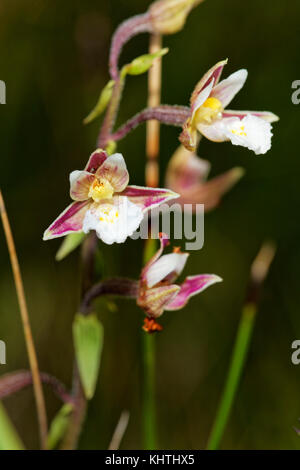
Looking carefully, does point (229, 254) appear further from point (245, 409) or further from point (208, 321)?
point (245, 409)

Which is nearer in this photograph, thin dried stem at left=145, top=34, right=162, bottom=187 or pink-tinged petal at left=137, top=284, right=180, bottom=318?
pink-tinged petal at left=137, top=284, right=180, bottom=318

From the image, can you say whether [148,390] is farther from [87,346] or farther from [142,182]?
[142,182]

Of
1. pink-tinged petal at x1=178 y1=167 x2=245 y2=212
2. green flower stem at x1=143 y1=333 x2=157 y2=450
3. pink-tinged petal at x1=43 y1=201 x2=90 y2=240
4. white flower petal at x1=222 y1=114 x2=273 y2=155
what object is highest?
white flower petal at x1=222 y1=114 x2=273 y2=155

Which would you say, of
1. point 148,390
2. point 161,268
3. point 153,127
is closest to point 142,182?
point 153,127

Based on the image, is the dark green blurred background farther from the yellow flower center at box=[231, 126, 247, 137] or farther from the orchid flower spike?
the yellow flower center at box=[231, 126, 247, 137]

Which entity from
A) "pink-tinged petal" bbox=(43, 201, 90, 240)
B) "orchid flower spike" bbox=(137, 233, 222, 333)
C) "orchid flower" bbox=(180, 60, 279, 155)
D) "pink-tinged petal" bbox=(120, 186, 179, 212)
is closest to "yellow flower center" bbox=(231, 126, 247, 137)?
"orchid flower" bbox=(180, 60, 279, 155)

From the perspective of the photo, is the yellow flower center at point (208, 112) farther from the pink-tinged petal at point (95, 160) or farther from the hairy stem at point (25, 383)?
the hairy stem at point (25, 383)

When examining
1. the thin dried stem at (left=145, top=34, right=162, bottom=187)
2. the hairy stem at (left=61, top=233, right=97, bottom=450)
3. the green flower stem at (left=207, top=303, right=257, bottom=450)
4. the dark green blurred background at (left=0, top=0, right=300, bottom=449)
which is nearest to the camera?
the hairy stem at (left=61, top=233, right=97, bottom=450)

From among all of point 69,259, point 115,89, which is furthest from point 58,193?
point 115,89
